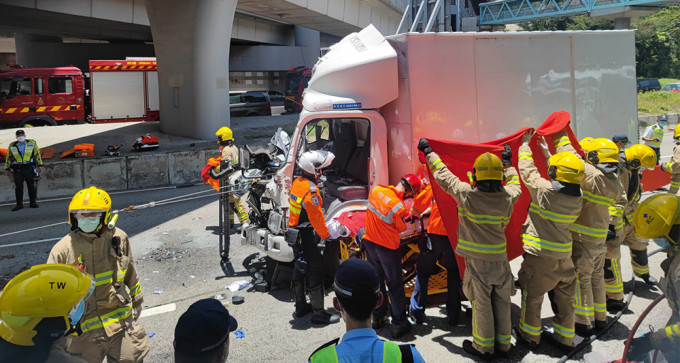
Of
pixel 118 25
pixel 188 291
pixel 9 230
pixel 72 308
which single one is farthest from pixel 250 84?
pixel 72 308

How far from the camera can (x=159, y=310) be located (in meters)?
6.53

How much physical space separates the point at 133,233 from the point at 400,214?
6.45 meters

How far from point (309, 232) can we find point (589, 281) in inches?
117

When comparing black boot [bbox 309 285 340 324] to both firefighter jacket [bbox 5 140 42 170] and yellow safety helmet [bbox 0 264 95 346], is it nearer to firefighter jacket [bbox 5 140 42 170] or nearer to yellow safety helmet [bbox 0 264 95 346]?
yellow safety helmet [bbox 0 264 95 346]

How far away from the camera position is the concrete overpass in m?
18.5

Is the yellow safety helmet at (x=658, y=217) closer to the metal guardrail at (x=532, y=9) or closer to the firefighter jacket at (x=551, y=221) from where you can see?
the firefighter jacket at (x=551, y=221)

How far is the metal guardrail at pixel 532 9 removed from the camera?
3300cm

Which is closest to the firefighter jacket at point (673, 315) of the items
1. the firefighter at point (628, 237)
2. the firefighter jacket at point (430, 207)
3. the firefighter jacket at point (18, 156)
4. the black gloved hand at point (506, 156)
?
the black gloved hand at point (506, 156)

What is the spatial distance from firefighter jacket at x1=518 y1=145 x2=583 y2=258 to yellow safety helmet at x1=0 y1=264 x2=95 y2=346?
12.6ft

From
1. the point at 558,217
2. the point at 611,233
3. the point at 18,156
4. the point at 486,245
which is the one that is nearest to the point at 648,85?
the point at 611,233

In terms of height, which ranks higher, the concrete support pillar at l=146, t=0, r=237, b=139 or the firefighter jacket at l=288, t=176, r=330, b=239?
the concrete support pillar at l=146, t=0, r=237, b=139

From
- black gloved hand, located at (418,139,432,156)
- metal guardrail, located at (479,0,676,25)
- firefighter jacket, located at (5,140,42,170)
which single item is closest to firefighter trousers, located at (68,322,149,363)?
black gloved hand, located at (418,139,432,156)

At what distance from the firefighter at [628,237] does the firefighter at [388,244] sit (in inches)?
91.5

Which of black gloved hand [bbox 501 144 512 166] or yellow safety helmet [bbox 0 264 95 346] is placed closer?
yellow safety helmet [bbox 0 264 95 346]
